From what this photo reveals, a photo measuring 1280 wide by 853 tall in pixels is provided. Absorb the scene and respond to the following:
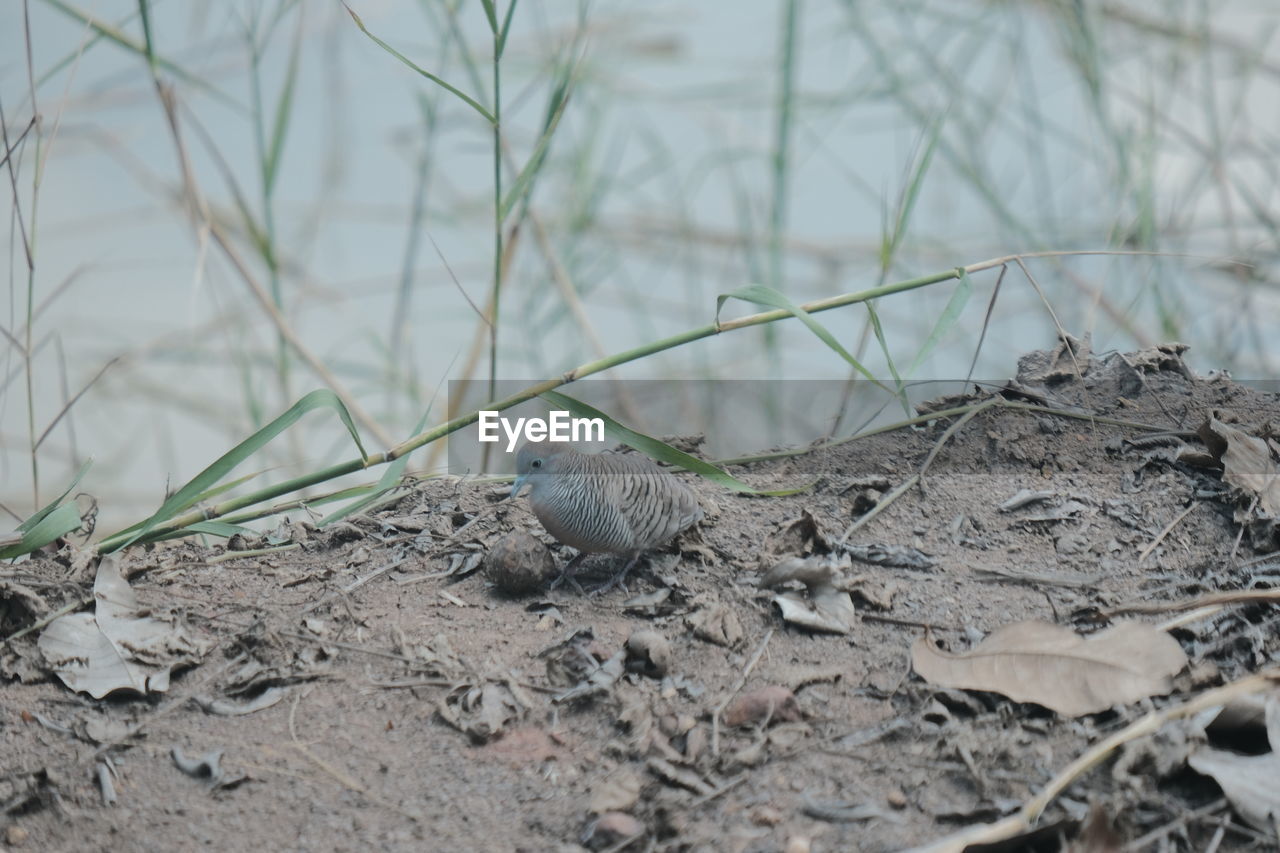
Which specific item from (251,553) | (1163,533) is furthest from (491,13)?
(1163,533)

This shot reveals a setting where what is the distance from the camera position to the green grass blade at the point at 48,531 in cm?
226

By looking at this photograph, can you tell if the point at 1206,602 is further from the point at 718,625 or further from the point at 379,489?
the point at 379,489

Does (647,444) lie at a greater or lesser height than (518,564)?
greater

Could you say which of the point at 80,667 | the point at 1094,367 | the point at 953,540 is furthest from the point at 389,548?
the point at 1094,367

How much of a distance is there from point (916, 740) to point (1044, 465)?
126 centimetres

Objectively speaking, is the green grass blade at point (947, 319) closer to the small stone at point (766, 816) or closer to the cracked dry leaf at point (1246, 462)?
the cracked dry leaf at point (1246, 462)

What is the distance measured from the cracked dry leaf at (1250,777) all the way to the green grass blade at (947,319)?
103cm

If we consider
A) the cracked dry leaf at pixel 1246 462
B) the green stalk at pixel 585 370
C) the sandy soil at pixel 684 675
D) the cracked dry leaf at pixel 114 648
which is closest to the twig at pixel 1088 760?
the sandy soil at pixel 684 675

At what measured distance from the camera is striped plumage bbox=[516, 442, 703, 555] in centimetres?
252

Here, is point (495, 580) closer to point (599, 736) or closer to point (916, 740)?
point (599, 736)

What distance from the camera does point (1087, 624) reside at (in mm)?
2039

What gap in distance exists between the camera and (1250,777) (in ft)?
5.01

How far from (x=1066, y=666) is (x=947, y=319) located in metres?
0.91

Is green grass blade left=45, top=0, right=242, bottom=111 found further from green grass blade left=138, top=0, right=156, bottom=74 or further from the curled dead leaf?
the curled dead leaf
